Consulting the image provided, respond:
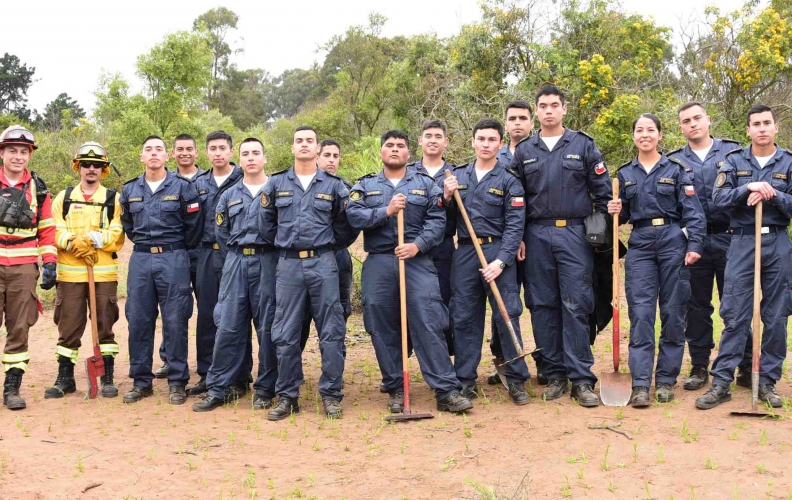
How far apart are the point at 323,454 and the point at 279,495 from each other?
724 mm

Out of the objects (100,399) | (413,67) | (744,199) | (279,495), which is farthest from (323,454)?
(413,67)

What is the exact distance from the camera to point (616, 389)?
19.9 ft

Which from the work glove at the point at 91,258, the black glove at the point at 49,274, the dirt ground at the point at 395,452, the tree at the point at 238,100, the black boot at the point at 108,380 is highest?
the tree at the point at 238,100

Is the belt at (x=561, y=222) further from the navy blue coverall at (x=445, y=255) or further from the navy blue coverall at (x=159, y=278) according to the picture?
the navy blue coverall at (x=159, y=278)

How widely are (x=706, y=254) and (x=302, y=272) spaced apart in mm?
3342

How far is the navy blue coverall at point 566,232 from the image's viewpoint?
6.20m

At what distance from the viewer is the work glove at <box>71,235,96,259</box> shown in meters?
6.78

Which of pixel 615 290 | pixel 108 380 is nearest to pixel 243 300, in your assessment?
pixel 108 380

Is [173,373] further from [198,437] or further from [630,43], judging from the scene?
[630,43]

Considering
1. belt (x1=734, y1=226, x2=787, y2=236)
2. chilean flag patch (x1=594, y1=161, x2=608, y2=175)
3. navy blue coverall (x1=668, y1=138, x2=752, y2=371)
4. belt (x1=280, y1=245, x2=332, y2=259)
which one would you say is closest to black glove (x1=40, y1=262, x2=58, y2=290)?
belt (x1=280, y1=245, x2=332, y2=259)

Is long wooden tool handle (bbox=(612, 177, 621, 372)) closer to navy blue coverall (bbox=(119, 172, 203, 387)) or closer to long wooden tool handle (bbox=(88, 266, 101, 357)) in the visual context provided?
navy blue coverall (bbox=(119, 172, 203, 387))

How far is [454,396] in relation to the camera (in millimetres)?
6086

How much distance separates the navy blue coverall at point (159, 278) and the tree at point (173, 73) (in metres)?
11.8

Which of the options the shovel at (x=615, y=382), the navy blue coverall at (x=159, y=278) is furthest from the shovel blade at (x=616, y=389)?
the navy blue coverall at (x=159, y=278)
